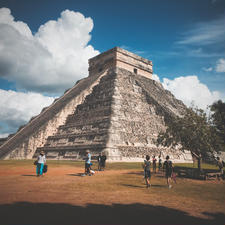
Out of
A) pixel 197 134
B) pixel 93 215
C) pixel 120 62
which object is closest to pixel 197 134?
pixel 197 134

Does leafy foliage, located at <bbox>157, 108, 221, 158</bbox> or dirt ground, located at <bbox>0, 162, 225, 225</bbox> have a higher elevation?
leafy foliage, located at <bbox>157, 108, 221, 158</bbox>

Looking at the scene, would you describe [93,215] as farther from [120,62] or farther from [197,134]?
[120,62]

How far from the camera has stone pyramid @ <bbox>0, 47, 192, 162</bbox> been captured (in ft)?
59.7

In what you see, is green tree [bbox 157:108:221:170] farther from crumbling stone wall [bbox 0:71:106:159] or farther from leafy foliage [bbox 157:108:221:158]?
crumbling stone wall [bbox 0:71:106:159]

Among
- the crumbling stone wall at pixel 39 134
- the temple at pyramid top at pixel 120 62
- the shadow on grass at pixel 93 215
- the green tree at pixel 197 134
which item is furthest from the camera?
the temple at pyramid top at pixel 120 62

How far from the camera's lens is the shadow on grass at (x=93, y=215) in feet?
13.2

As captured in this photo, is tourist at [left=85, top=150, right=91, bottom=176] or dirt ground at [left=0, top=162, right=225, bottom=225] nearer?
dirt ground at [left=0, top=162, right=225, bottom=225]

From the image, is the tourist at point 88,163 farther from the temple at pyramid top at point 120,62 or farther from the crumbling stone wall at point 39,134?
the temple at pyramid top at point 120,62

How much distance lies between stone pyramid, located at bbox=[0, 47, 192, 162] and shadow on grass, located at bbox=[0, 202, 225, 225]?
11423 millimetres

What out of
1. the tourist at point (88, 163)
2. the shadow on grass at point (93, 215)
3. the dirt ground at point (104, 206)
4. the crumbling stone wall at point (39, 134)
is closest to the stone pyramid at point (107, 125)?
the crumbling stone wall at point (39, 134)

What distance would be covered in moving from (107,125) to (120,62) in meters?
13.9

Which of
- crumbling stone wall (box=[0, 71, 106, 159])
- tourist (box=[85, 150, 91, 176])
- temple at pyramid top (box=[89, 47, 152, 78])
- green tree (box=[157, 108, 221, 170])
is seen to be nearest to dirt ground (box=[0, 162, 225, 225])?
tourist (box=[85, 150, 91, 176])

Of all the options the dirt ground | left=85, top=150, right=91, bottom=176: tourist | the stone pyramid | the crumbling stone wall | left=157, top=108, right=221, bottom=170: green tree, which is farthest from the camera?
the crumbling stone wall

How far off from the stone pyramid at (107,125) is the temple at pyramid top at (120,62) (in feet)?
0.63
